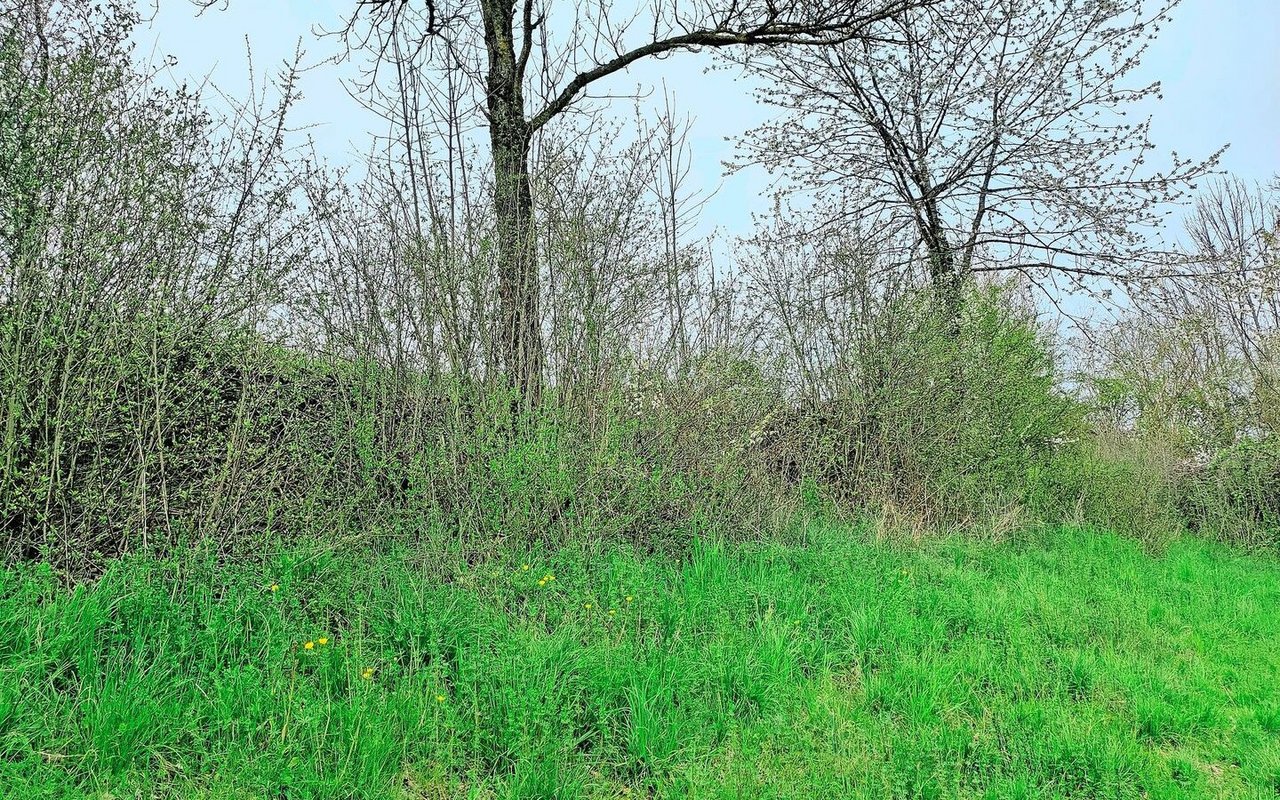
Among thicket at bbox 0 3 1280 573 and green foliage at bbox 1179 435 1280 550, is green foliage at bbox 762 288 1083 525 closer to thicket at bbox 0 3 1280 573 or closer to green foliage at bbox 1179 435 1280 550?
thicket at bbox 0 3 1280 573

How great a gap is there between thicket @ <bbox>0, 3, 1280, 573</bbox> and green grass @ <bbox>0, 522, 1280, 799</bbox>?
0.45 m

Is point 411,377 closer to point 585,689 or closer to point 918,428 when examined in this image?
point 585,689

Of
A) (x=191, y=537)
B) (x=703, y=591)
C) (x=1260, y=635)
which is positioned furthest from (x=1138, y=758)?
(x=191, y=537)

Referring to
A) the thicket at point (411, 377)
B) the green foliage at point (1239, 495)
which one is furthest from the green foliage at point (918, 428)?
the green foliage at point (1239, 495)

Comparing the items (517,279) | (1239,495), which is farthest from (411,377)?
(1239,495)

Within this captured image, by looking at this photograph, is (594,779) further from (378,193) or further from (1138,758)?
(378,193)

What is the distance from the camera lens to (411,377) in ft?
14.9

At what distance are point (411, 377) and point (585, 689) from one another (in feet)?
8.27

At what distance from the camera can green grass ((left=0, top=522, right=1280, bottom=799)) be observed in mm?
2342

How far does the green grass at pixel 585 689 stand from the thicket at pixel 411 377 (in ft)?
1.48

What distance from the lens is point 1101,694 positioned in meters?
3.40

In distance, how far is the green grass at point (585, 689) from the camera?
2342 millimetres

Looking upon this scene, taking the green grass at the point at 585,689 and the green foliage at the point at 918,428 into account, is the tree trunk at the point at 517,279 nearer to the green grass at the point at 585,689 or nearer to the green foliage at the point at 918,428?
the green grass at the point at 585,689

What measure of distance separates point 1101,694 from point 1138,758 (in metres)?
0.68
